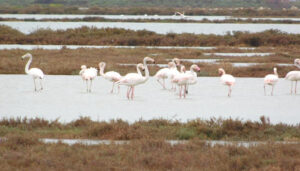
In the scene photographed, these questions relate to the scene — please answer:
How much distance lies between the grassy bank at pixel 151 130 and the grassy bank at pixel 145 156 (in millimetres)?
853

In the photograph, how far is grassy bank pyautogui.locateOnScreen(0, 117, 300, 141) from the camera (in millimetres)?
9867

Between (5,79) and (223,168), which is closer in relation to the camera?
(223,168)

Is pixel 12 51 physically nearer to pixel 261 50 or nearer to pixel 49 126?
pixel 261 50

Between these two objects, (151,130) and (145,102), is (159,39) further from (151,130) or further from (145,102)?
(151,130)

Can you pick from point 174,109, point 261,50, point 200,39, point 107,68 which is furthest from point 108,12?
point 174,109

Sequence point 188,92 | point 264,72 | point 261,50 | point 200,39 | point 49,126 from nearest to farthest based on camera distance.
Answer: point 49,126 < point 188,92 < point 264,72 < point 261,50 < point 200,39

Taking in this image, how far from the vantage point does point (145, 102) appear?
14.5 metres

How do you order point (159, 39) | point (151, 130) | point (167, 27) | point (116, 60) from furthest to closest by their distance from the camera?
point (167, 27)
point (159, 39)
point (116, 60)
point (151, 130)

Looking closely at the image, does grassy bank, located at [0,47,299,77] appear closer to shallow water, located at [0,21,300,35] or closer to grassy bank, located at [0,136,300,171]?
grassy bank, located at [0,136,300,171]

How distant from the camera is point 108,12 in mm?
92062

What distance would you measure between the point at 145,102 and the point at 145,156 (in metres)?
6.41

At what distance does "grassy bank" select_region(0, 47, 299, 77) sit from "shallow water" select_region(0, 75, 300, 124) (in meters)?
2.75

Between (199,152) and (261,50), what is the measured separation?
82.9ft

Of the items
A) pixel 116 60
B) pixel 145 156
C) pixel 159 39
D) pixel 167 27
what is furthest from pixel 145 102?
pixel 167 27
